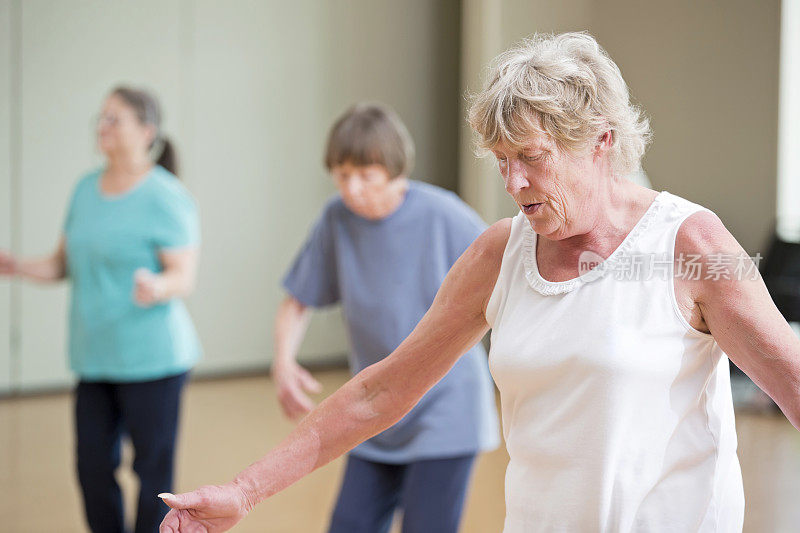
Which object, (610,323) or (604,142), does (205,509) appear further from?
(604,142)

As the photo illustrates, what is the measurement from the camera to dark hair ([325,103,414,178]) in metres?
2.27

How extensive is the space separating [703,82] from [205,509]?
2.76 meters

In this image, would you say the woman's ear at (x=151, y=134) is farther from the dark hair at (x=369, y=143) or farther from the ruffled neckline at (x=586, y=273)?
the ruffled neckline at (x=586, y=273)

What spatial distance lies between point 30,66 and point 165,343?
3200mm

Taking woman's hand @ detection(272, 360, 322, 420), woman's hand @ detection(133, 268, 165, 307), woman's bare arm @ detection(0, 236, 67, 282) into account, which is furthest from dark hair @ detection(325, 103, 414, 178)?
woman's bare arm @ detection(0, 236, 67, 282)

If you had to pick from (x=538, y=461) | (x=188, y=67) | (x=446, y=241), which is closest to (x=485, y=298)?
(x=538, y=461)

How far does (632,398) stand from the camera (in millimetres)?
1156

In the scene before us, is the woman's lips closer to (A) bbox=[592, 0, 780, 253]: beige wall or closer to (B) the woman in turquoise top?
(A) bbox=[592, 0, 780, 253]: beige wall

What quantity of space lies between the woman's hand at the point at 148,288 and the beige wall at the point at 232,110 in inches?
121

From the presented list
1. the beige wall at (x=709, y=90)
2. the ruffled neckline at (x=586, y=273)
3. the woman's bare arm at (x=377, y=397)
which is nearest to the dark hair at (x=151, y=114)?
the beige wall at (x=709, y=90)

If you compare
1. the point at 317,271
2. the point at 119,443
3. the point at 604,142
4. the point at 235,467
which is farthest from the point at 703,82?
the point at 604,142

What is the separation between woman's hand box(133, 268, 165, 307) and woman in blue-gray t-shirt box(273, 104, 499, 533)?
23.5 inches

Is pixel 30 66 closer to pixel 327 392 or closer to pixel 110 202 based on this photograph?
pixel 327 392

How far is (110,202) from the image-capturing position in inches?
113
